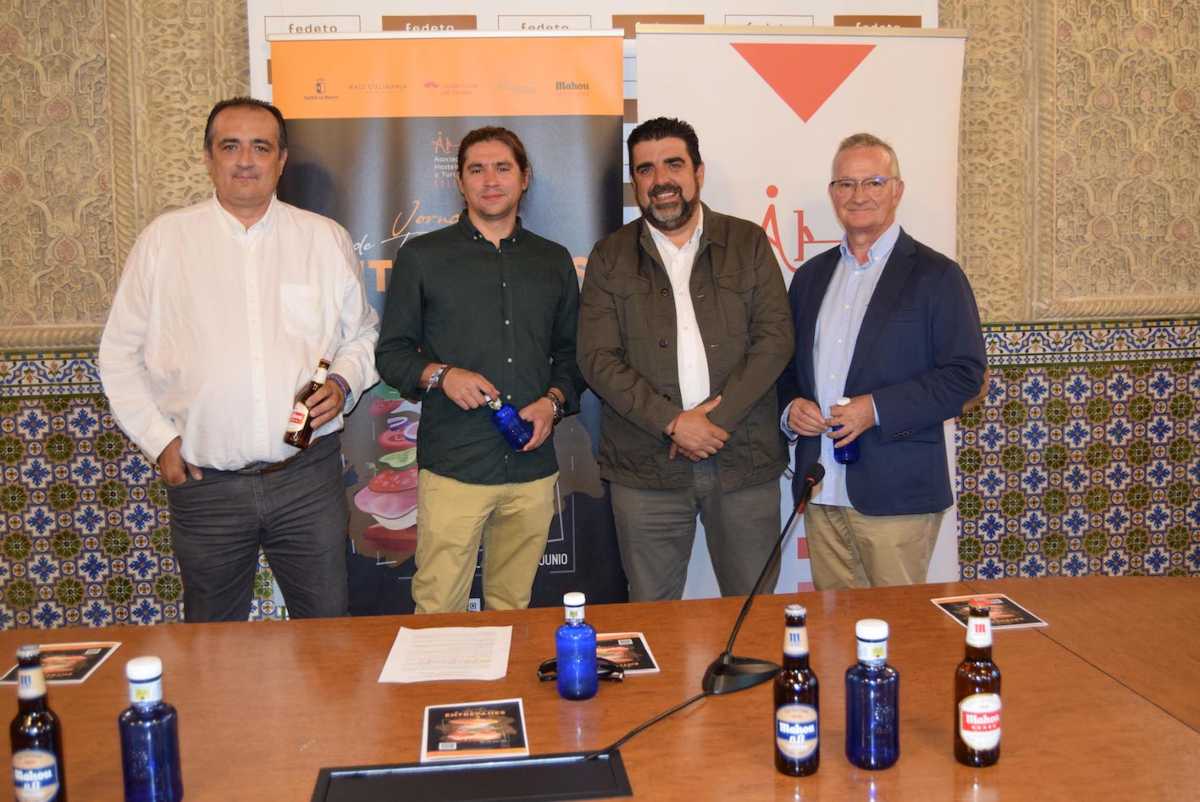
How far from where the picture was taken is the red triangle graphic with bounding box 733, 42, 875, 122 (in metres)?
3.80

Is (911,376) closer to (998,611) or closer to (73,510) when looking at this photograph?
(998,611)

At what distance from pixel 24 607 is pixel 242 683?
2.59m

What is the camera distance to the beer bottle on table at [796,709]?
153 centimetres

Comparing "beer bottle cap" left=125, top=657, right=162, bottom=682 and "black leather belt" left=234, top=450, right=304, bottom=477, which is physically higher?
Result: "black leather belt" left=234, top=450, right=304, bottom=477

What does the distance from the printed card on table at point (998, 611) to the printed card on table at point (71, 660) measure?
5.52 ft

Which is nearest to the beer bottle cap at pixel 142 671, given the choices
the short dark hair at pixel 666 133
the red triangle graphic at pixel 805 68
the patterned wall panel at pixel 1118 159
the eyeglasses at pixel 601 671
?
the eyeglasses at pixel 601 671

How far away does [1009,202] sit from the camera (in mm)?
4285

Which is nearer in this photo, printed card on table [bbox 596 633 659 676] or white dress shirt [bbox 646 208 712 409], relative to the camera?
printed card on table [bbox 596 633 659 676]

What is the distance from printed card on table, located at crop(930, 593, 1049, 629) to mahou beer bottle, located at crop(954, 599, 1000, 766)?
1.89ft

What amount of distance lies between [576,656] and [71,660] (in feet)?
3.31

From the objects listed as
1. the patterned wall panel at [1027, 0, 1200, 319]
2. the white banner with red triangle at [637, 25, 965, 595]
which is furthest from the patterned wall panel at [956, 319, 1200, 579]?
the white banner with red triangle at [637, 25, 965, 595]

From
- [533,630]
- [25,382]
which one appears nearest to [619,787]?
[533,630]

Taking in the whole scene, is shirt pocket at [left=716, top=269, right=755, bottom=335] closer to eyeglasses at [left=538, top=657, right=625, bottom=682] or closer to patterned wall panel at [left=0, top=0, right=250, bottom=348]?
eyeglasses at [left=538, top=657, right=625, bottom=682]

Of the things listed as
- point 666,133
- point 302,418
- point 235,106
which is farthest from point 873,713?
point 235,106
